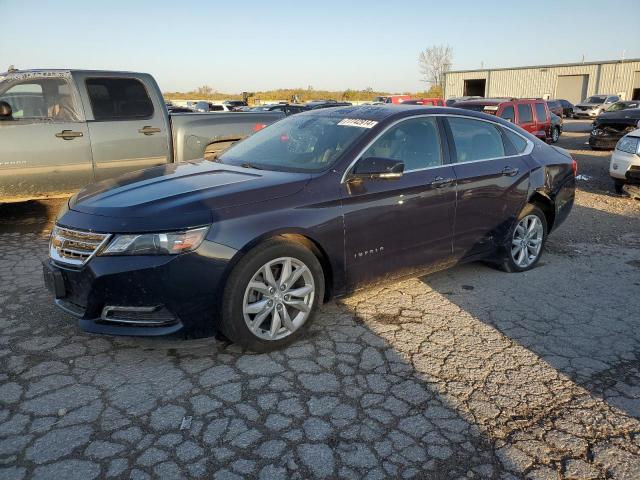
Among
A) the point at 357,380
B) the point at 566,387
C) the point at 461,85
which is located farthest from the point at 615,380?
the point at 461,85

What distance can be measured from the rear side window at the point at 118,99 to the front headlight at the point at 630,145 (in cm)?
763

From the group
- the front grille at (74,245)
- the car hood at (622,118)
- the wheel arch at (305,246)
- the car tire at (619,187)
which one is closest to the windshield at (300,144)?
the wheel arch at (305,246)

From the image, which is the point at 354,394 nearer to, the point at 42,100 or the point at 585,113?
the point at 42,100

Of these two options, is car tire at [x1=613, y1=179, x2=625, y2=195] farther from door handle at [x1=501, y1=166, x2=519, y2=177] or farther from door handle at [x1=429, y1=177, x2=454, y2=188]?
door handle at [x1=429, y1=177, x2=454, y2=188]

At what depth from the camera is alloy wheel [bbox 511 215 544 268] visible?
506 cm

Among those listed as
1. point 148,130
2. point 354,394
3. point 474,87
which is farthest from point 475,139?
point 474,87

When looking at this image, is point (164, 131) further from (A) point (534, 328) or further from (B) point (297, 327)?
(A) point (534, 328)

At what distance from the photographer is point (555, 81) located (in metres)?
49.0

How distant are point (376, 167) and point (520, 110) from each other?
11.8m

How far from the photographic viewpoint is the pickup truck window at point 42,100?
6.01m

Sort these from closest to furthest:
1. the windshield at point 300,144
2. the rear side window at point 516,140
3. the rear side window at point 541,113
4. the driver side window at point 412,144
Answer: the windshield at point 300,144 < the driver side window at point 412,144 < the rear side window at point 516,140 < the rear side window at point 541,113

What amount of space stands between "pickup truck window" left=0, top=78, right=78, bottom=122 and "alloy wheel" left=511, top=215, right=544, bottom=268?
512cm

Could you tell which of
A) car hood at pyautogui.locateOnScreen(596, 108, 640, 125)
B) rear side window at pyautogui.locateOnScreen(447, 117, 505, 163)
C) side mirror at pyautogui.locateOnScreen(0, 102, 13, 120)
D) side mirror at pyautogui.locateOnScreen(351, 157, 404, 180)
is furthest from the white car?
side mirror at pyautogui.locateOnScreen(0, 102, 13, 120)

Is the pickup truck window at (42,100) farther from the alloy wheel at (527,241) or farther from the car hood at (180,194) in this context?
the alloy wheel at (527,241)
